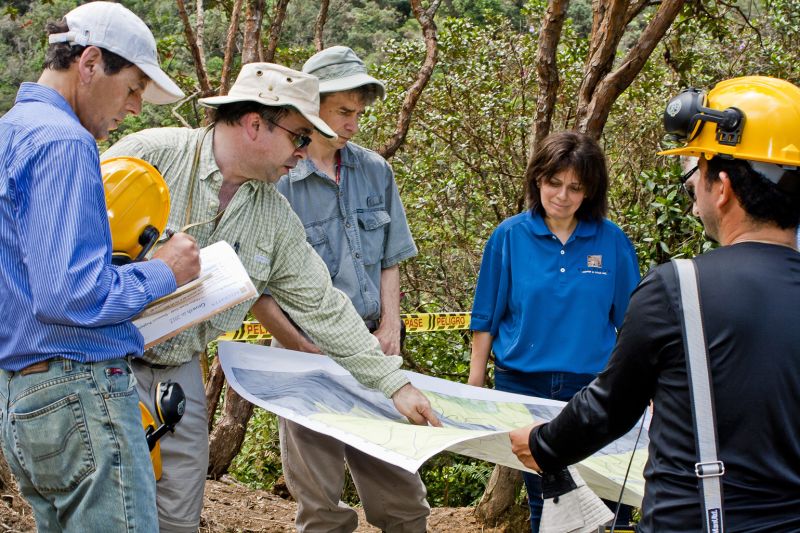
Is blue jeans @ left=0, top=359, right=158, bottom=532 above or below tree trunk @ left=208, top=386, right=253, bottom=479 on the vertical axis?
above

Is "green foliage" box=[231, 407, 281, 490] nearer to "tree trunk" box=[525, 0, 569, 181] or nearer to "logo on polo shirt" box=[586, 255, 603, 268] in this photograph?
"tree trunk" box=[525, 0, 569, 181]

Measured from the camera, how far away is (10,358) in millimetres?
2191

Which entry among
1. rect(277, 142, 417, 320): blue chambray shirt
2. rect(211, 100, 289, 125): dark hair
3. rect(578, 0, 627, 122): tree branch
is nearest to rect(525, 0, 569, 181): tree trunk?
rect(578, 0, 627, 122): tree branch

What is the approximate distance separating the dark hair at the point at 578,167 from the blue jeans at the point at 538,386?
0.67 meters

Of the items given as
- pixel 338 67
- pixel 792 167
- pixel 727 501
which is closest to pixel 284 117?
pixel 338 67

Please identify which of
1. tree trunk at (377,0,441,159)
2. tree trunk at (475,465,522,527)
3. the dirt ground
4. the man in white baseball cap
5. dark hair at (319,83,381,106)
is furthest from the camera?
tree trunk at (377,0,441,159)

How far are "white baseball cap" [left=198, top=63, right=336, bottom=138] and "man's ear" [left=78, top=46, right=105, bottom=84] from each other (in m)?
0.72

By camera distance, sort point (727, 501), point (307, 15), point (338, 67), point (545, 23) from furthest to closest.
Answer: point (307, 15), point (545, 23), point (338, 67), point (727, 501)

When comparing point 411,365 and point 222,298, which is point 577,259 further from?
point 411,365

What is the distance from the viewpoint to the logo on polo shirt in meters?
Answer: 3.68

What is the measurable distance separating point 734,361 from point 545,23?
3.12 metres

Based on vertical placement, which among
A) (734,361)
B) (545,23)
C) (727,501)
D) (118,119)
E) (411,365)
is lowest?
(411,365)

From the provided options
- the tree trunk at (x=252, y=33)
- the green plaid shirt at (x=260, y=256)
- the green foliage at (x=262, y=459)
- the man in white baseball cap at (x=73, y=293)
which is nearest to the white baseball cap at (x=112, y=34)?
the man in white baseball cap at (x=73, y=293)

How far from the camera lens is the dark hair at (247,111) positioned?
3.06 metres
